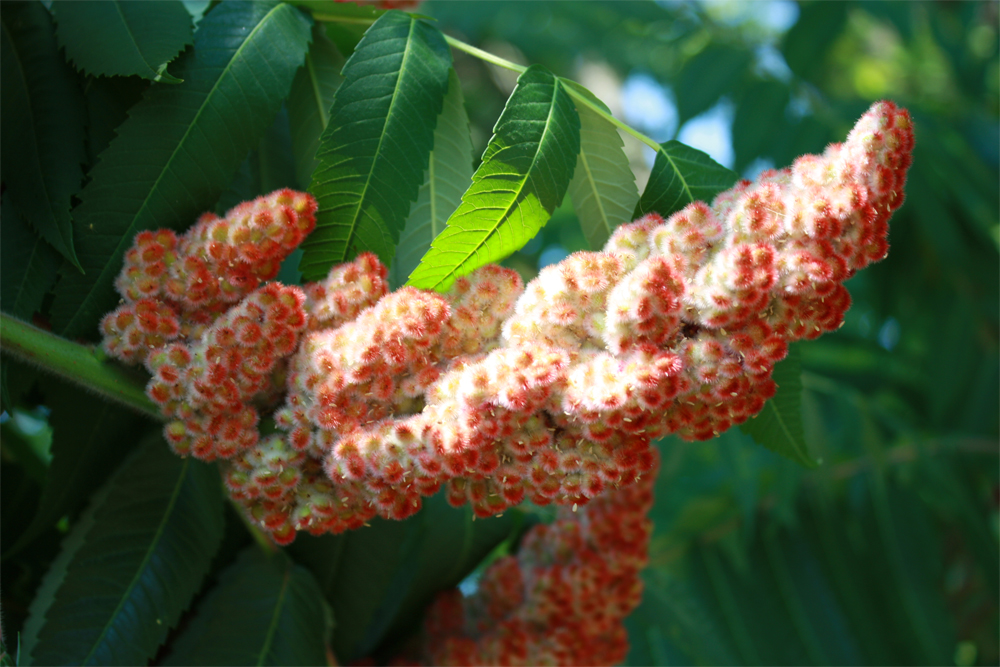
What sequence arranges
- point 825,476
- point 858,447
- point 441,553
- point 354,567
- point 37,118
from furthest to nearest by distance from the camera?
point 858,447, point 825,476, point 441,553, point 354,567, point 37,118

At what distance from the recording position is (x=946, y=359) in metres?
3.73

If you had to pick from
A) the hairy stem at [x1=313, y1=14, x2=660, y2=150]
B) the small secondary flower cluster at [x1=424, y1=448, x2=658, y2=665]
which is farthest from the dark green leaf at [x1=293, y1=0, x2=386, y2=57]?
the small secondary flower cluster at [x1=424, y1=448, x2=658, y2=665]

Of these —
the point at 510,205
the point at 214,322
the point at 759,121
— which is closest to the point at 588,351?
the point at 510,205

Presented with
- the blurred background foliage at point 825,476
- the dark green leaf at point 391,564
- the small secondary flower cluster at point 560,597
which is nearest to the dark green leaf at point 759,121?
the blurred background foliage at point 825,476

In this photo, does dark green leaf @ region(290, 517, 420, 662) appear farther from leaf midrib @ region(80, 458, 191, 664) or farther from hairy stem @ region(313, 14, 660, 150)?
hairy stem @ region(313, 14, 660, 150)

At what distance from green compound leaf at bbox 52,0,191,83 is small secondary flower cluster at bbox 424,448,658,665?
134 centimetres

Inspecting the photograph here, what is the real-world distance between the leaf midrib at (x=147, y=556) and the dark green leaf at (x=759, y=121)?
2.66 m

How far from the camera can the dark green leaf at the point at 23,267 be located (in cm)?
139

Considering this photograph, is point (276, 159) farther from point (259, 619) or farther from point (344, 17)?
point (259, 619)

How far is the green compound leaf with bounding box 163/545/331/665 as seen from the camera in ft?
5.43

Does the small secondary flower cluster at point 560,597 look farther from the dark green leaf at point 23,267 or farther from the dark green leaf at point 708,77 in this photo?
the dark green leaf at point 708,77

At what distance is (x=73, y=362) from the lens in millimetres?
1323

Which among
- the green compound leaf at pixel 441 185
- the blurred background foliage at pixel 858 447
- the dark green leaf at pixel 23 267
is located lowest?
the blurred background foliage at pixel 858 447

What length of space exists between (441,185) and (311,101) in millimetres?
327
